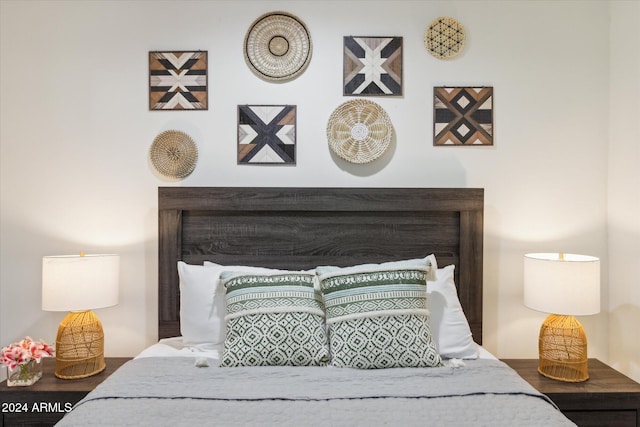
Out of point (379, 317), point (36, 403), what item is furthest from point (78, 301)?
point (379, 317)

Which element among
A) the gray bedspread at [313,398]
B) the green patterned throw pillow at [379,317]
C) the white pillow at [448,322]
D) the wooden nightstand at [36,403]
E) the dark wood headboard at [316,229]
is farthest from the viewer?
the dark wood headboard at [316,229]

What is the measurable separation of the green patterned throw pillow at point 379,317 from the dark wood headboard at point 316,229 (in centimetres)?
39

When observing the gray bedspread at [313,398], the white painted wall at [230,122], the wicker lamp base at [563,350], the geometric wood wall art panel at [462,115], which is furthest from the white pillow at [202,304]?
the wicker lamp base at [563,350]

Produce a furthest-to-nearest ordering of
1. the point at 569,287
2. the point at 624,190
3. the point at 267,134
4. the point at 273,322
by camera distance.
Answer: the point at 267,134 → the point at 624,190 → the point at 569,287 → the point at 273,322

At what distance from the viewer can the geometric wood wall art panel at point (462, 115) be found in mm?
2311

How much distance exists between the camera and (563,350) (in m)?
1.95

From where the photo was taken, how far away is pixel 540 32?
91.5 inches

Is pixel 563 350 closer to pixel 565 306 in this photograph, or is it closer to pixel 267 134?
pixel 565 306

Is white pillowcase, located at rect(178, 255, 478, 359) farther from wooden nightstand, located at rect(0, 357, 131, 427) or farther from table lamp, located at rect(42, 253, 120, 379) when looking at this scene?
wooden nightstand, located at rect(0, 357, 131, 427)

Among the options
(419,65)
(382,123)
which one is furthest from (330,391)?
(419,65)

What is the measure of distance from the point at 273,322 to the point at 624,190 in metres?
1.86

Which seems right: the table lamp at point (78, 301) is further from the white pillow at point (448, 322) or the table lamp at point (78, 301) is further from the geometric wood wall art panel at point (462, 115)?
the geometric wood wall art panel at point (462, 115)

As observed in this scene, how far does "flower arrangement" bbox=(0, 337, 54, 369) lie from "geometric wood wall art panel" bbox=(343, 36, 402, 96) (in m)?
1.86

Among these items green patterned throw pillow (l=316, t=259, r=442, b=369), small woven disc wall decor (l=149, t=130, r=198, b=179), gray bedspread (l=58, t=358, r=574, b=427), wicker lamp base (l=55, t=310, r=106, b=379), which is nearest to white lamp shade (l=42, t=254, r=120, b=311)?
wicker lamp base (l=55, t=310, r=106, b=379)
